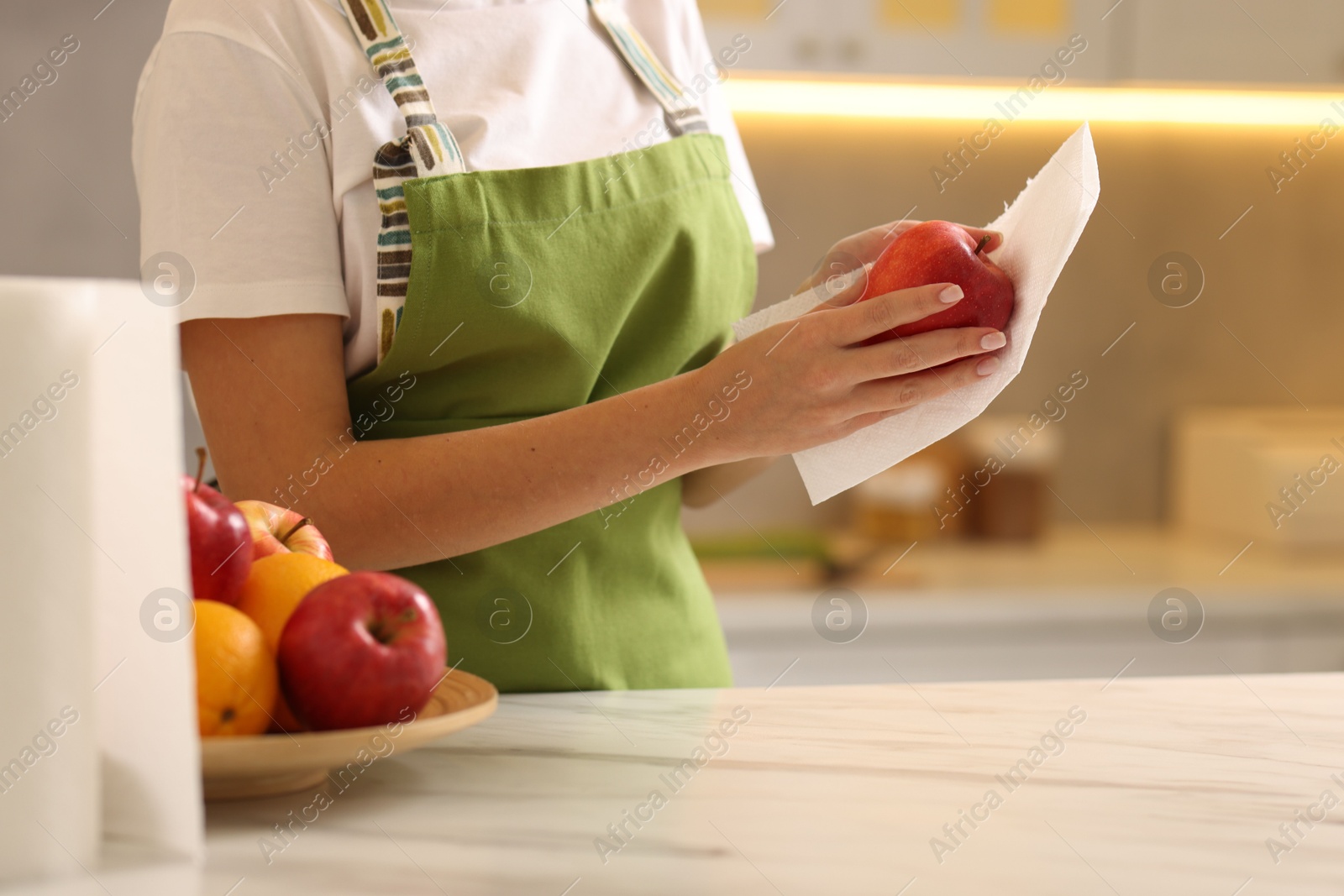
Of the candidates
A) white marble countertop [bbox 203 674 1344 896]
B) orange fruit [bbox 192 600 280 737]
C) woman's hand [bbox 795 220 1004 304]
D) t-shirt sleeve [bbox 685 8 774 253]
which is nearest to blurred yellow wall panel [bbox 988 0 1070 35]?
t-shirt sleeve [bbox 685 8 774 253]

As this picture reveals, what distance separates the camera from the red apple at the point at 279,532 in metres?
0.59

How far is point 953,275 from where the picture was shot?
31.1 inches

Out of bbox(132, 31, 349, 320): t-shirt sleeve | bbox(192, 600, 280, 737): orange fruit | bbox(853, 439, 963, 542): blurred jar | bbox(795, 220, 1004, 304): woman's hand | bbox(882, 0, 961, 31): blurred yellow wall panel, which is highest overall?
bbox(882, 0, 961, 31): blurred yellow wall panel

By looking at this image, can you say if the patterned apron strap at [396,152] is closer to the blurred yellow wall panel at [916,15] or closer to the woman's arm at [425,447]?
the woman's arm at [425,447]

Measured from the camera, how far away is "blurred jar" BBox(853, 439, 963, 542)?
2309mm

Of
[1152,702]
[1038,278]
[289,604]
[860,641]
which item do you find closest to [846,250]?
[1038,278]

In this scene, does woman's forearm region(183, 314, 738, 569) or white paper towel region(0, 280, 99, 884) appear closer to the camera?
white paper towel region(0, 280, 99, 884)

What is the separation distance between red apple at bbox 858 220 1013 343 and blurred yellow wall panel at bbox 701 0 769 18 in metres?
1.37

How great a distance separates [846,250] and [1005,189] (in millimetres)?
1584

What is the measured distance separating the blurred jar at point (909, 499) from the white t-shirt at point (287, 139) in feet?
4.78

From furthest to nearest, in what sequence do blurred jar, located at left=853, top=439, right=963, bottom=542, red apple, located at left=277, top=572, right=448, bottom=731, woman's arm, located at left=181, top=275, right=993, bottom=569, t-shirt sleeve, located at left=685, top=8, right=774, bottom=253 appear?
blurred jar, located at left=853, top=439, right=963, bottom=542 < t-shirt sleeve, located at left=685, top=8, right=774, bottom=253 < woman's arm, located at left=181, top=275, right=993, bottom=569 < red apple, located at left=277, top=572, right=448, bottom=731

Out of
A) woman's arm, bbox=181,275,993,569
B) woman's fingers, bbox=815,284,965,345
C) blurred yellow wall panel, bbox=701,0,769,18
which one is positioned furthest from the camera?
blurred yellow wall panel, bbox=701,0,769,18

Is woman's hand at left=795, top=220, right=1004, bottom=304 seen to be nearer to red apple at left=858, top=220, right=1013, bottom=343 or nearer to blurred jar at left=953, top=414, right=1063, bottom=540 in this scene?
red apple at left=858, top=220, right=1013, bottom=343

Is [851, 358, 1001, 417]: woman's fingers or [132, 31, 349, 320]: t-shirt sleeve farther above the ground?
[132, 31, 349, 320]: t-shirt sleeve
